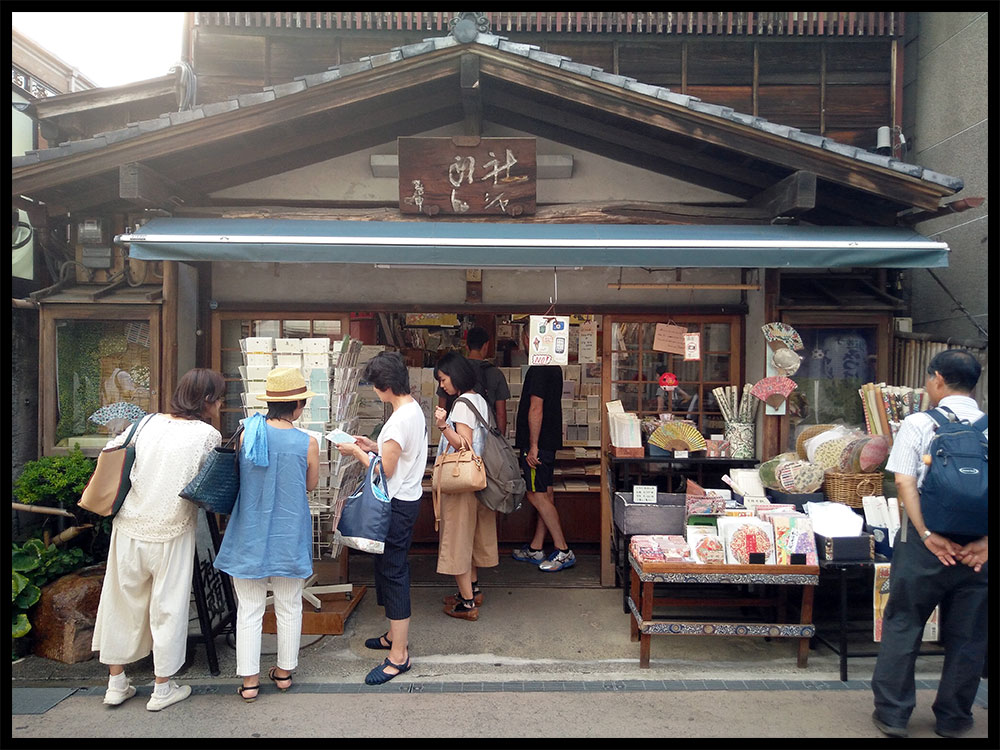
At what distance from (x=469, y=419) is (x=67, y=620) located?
3.44m

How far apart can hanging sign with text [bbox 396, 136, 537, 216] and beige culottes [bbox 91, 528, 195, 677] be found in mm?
3292

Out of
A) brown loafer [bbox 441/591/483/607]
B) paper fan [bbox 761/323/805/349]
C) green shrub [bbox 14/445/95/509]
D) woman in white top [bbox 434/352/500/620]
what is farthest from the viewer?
paper fan [bbox 761/323/805/349]

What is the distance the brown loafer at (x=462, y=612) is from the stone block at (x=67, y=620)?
281 cm

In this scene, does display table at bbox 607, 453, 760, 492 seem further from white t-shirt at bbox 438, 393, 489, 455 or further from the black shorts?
white t-shirt at bbox 438, 393, 489, 455

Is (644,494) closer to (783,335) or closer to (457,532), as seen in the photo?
(457,532)

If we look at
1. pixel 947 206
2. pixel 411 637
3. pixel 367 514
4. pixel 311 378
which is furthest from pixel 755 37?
pixel 411 637

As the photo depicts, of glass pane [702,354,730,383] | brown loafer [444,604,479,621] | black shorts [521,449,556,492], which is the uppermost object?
glass pane [702,354,730,383]

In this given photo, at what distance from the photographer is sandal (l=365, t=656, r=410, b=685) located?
459 centimetres

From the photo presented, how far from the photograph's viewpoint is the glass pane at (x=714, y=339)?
6.53 m

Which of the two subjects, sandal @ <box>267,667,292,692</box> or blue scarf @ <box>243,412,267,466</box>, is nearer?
blue scarf @ <box>243,412,267,466</box>

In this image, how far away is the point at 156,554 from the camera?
13.8ft

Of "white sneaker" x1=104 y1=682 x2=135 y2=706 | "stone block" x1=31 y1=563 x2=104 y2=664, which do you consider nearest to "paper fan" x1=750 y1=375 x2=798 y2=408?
"white sneaker" x1=104 y1=682 x2=135 y2=706

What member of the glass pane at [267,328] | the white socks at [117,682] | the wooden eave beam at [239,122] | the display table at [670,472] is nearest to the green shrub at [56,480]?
the white socks at [117,682]

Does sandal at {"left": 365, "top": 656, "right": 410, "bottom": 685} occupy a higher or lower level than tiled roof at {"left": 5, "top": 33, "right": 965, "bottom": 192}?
lower
